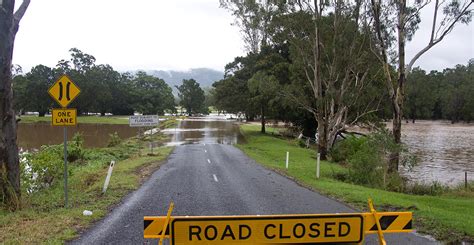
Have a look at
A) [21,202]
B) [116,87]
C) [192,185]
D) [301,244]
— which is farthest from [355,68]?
[116,87]

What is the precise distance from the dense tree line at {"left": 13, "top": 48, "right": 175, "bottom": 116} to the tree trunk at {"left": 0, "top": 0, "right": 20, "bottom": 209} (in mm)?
77078

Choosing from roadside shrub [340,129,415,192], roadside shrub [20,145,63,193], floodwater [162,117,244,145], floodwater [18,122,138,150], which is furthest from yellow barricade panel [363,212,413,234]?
floodwater [162,117,244,145]

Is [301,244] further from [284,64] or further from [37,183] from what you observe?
[284,64]

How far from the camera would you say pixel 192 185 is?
14359mm

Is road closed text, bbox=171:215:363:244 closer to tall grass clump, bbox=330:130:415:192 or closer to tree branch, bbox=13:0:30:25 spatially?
tree branch, bbox=13:0:30:25

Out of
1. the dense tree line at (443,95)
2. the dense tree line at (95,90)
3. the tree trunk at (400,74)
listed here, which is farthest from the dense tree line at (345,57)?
the dense tree line at (443,95)

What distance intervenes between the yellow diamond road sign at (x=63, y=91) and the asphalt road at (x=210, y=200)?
289 centimetres

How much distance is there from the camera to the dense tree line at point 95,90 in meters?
89.8

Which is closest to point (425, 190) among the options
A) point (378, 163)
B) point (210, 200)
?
point (378, 163)

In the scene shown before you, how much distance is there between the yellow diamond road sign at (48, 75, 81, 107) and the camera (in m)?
9.88

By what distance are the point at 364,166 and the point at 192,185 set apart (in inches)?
292

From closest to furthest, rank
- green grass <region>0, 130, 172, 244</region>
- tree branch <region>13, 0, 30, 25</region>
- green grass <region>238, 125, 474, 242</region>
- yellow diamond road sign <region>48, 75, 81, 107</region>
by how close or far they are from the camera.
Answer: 1. green grass <region>0, 130, 172, 244</region>
2. green grass <region>238, 125, 474, 242</region>
3. tree branch <region>13, 0, 30, 25</region>
4. yellow diamond road sign <region>48, 75, 81, 107</region>

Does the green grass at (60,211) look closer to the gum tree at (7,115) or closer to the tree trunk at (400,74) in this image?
the gum tree at (7,115)

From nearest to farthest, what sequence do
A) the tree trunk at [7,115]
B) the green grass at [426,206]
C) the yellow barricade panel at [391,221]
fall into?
the yellow barricade panel at [391,221] → the green grass at [426,206] → the tree trunk at [7,115]
